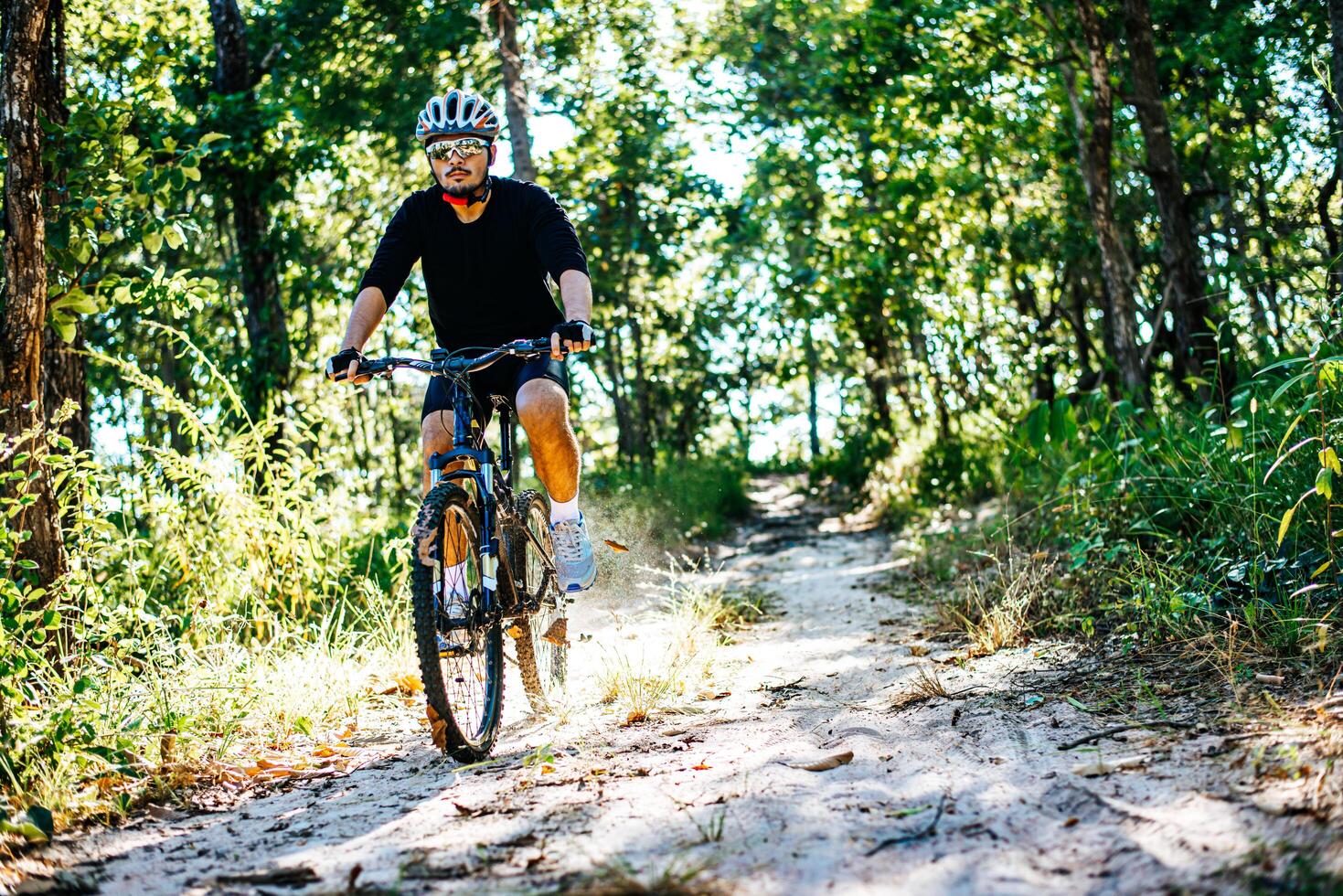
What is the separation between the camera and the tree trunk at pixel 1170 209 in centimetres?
748

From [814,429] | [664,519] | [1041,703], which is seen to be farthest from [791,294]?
[814,429]

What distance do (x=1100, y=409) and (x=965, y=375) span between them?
206 inches

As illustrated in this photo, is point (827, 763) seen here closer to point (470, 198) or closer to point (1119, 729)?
point (1119, 729)

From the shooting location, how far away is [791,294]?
13.7m

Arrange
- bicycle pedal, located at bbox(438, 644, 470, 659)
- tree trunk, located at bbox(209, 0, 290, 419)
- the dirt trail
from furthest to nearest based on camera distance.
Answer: tree trunk, located at bbox(209, 0, 290, 419), bicycle pedal, located at bbox(438, 644, 470, 659), the dirt trail

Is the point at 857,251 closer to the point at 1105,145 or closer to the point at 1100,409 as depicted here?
the point at 1105,145

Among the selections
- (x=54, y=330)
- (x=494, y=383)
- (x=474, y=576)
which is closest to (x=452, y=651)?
(x=474, y=576)

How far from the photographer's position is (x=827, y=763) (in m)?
3.23

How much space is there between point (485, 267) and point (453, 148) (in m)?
0.50

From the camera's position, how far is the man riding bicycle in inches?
165

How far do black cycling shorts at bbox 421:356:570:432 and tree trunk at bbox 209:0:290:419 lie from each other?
5210mm

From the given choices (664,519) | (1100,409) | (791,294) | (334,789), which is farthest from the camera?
(791,294)

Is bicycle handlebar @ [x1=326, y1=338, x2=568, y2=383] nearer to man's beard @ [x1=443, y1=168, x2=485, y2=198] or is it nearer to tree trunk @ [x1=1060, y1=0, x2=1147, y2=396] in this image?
man's beard @ [x1=443, y1=168, x2=485, y2=198]

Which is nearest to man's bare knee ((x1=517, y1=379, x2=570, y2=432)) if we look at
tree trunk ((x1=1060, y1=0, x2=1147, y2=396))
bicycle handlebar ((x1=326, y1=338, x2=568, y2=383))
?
bicycle handlebar ((x1=326, y1=338, x2=568, y2=383))
